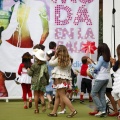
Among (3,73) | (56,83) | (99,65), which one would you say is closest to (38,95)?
(56,83)

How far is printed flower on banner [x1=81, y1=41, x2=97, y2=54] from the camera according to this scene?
12016 mm

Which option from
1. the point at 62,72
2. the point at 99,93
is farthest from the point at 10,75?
the point at 99,93

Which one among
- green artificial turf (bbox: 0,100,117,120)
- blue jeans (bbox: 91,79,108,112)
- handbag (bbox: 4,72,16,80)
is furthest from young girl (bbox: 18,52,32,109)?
blue jeans (bbox: 91,79,108,112)

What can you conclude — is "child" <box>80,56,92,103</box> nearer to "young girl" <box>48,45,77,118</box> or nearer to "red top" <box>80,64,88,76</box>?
"red top" <box>80,64,88,76</box>

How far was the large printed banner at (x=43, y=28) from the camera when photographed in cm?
1198

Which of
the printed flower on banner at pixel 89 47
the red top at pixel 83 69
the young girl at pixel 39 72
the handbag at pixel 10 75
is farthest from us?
the printed flower on banner at pixel 89 47

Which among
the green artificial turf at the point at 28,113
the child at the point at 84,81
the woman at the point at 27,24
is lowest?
the green artificial turf at the point at 28,113

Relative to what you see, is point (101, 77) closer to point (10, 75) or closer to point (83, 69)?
point (83, 69)

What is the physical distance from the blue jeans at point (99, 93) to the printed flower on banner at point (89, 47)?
3.47 meters

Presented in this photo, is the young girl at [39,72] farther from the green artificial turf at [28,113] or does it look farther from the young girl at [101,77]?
the young girl at [101,77]

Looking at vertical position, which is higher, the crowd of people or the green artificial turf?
the crowd of people

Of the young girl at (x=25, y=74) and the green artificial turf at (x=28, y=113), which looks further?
the young girl at (x=25, y=74)

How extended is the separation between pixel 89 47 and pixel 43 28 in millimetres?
1559

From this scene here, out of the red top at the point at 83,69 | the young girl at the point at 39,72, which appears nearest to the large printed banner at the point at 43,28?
the red top at the point at 83,69
